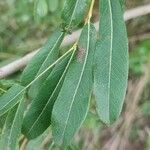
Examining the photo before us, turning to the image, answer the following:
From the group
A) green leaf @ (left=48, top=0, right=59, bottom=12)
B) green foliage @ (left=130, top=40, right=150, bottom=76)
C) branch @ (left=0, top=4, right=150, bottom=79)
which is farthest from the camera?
green foliage @ (left=130, top=40, right=150, bottom=76)

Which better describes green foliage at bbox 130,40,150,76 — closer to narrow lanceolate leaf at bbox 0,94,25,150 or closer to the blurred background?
the blurred background

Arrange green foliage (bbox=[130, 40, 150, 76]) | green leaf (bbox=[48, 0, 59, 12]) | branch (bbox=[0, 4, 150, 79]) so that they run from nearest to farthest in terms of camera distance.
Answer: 1. branch (bbox=[0, 4, 150, 79])
2. green leaf (bbox=[48, 0, 59, 12])
3. green foliage (bbox=[130, 40, 150, 76])

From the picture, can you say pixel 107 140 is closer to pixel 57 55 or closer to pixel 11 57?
pixel 11 57

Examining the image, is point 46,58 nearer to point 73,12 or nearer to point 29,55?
point 73,12

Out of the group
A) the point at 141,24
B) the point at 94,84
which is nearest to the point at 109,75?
the point at 94,84

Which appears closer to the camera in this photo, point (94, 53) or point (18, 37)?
point (94, 53)

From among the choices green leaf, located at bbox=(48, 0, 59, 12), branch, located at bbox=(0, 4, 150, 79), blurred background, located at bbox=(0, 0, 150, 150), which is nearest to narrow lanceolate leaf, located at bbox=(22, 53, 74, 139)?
branch, located at bbox=(0, 4, 150, 79)

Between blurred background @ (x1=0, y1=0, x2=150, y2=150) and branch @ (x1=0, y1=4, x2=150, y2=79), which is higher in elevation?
branch @ (x1=0, y1=4, x2=150, y2=79)
